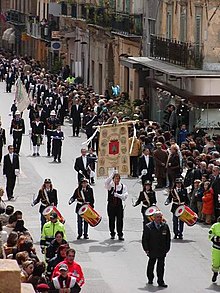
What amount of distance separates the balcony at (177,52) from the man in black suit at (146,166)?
877 centimetres

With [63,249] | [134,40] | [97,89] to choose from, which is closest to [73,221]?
[63,249]

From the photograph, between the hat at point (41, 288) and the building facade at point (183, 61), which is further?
the building facade at point (183, 61)

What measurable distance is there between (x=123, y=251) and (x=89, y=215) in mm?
1049

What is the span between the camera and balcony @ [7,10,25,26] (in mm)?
87000

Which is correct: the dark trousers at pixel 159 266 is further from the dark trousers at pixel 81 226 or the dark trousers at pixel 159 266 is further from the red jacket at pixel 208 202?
the red jacket at pixel 208 202

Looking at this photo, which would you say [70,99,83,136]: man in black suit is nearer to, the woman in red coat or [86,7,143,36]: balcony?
[86,7,143,36]: balcony

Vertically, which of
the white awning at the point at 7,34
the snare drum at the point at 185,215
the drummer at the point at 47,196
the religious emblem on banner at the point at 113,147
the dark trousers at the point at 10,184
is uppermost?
the religious emblem on banner at the point at 113,147

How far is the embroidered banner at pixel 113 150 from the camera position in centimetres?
2656

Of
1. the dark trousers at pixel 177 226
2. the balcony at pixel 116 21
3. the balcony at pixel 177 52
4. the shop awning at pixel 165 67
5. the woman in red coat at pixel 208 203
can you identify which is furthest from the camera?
the balcony at pixel 116 21

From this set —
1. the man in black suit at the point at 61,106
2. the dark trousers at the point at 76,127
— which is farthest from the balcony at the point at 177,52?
the man in black suit at the point at 61,106

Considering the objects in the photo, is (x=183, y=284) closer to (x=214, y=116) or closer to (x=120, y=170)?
(x=120, y=170)

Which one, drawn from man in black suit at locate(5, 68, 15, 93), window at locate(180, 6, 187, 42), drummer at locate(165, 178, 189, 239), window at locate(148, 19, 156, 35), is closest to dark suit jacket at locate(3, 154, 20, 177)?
drummer at locate(165, 178, 189, 239)

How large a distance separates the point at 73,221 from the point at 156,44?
1983 centimetres

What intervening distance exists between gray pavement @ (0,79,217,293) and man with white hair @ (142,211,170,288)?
319mm
